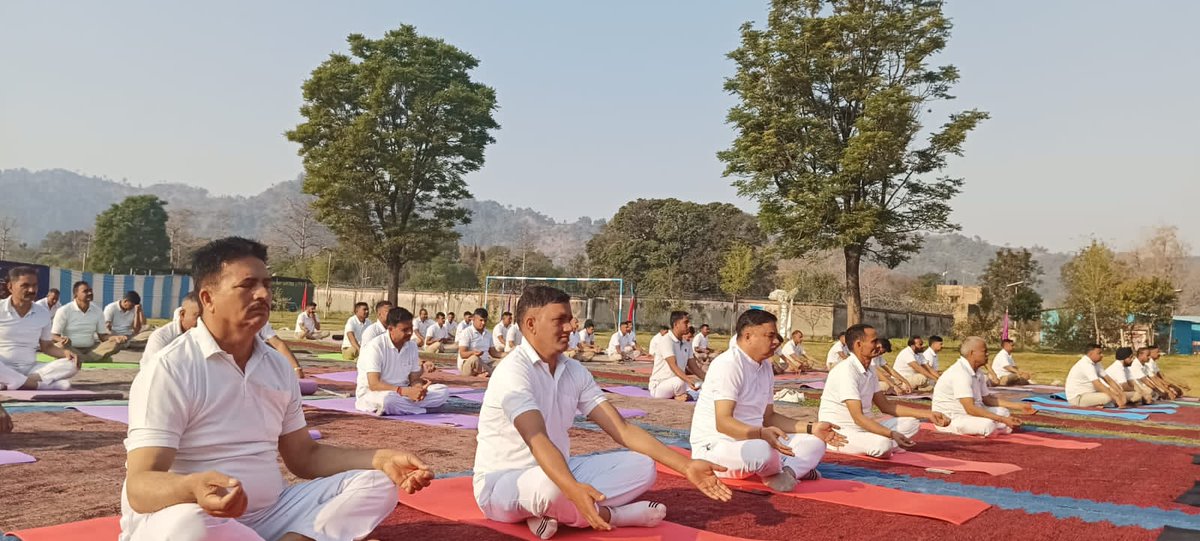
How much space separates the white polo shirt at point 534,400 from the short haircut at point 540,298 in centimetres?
19

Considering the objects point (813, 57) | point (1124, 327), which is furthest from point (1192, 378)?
point (813, 57)

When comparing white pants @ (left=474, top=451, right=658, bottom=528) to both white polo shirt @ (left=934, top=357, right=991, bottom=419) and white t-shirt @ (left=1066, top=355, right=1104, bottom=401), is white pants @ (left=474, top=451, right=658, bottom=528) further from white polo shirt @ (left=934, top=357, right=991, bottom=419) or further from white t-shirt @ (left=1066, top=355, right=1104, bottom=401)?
white t-shirt @ (left=1066, top=355, right=1104, bottom=401)

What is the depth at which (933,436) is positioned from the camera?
28.1ft

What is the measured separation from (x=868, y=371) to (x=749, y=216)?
143ft

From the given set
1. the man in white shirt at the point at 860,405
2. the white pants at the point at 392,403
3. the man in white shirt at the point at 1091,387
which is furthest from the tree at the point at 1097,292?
the white pants at the point at 392,403

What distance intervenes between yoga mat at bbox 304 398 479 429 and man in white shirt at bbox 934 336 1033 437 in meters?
4.63

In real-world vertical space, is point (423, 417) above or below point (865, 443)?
below

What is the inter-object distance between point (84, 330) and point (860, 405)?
1039cm

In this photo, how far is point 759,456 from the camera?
209 inches

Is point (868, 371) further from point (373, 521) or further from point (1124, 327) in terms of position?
point (1124, 327)

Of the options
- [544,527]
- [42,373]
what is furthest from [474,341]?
[544,527]

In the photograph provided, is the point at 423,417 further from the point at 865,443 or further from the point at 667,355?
the point at 865,443

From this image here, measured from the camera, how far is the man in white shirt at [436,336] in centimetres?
1894

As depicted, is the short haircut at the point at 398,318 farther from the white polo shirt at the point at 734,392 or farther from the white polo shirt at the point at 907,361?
the white polo shirt at the point at 907,361
